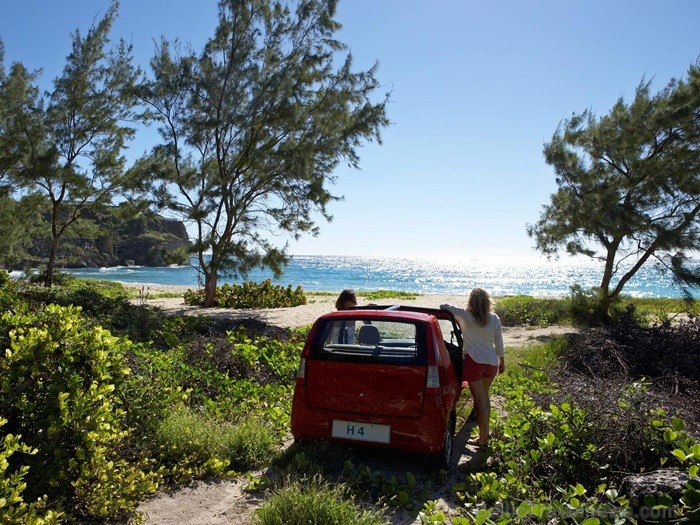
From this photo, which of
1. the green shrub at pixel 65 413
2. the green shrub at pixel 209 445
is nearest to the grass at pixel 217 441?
the green shrub at pixel 209 445

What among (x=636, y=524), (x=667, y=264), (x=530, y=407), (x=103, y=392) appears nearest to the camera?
(x=636, y=524)

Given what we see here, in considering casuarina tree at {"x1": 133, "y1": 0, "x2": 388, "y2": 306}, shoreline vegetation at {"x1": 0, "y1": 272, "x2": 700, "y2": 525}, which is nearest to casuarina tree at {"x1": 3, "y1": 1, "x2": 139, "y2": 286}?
casuarina tree at {"x1": 133, "y1": 0, "x2": 388, "y2": 306}

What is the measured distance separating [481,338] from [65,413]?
411 centimetres

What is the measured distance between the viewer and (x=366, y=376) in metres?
4.59

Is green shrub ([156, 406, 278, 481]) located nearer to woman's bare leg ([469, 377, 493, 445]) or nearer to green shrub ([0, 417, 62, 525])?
green shrub ([0, 417, 62, 525])

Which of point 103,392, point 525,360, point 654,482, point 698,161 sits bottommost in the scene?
point 525,360

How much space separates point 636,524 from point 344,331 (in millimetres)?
3249

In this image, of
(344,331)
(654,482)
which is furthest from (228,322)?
(654,482)

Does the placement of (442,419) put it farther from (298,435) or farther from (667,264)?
(667,264)

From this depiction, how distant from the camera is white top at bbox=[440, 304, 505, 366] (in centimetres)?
548

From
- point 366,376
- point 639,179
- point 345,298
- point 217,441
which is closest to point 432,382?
point 366,376

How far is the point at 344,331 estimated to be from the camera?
546 cm

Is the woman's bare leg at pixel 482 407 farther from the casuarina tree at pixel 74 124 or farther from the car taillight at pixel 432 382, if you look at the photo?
the casuarina tree at pixel 74 124

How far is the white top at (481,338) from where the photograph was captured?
5.48 metres
